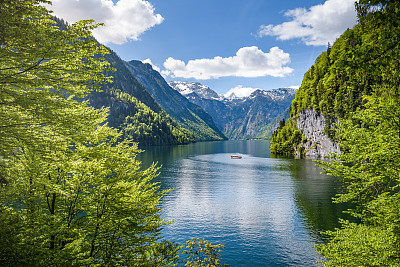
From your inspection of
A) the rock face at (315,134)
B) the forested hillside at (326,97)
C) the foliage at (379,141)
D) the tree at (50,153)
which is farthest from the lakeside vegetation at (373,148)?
the rock face at (315,134)

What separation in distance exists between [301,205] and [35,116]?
50.8m

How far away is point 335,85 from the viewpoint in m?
113

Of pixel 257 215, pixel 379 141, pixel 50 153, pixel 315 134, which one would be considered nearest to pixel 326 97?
pixel 315 134

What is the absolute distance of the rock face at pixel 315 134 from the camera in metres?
116

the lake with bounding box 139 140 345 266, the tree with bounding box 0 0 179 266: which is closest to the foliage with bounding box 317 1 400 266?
the lake with bounding box 139 140 345 266

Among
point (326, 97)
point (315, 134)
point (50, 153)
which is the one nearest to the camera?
point (50, 153)

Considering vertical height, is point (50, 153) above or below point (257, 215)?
above

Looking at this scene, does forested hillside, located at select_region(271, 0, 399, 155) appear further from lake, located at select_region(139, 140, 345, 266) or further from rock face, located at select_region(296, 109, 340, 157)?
lake, located at select_region(139, 140, 345, 266)

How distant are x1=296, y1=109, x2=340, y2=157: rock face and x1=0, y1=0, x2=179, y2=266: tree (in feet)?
385

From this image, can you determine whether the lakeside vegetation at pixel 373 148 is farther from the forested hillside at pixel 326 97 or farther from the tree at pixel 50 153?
the forested hillside at pixel 326 97

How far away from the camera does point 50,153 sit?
614 inches

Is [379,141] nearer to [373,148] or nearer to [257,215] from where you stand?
[373,148]

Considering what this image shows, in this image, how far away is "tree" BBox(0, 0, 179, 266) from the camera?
11312 millimetres

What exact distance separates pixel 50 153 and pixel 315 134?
134873mm
